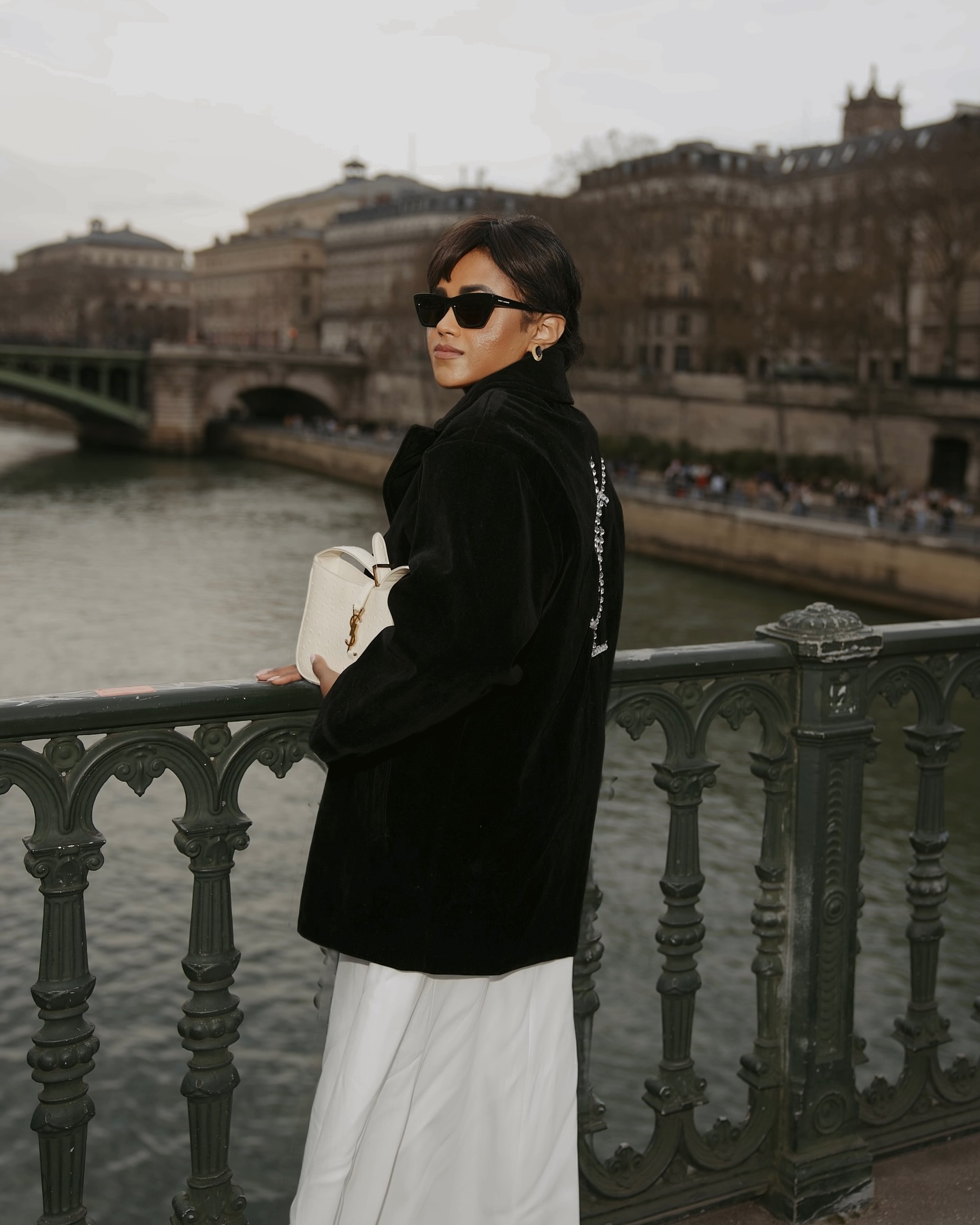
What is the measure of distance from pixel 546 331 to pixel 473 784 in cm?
56

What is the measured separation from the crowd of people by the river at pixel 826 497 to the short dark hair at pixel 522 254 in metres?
21.7

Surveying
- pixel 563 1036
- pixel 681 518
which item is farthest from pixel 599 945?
pixel 681 518

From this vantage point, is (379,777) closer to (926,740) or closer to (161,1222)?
(926,740)

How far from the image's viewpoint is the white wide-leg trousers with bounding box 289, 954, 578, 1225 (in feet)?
5.78

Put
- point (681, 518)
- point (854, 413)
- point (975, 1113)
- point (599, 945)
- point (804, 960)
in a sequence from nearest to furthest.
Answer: point (599, 945)
point (804, 960)
point (975, 1113)
point (681, 518)
point (854, 413)

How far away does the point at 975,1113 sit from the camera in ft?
8.64

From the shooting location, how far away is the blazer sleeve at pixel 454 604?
157 cm

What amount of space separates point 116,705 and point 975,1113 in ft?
5.74

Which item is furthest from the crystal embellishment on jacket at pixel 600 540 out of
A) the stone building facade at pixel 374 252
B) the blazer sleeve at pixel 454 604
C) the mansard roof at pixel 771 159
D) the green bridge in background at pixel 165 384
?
the stone building facade at pixel 374 252

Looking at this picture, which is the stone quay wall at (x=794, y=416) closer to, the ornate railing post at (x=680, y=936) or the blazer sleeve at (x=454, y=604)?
the ornate railing post at (x=680, y=936)

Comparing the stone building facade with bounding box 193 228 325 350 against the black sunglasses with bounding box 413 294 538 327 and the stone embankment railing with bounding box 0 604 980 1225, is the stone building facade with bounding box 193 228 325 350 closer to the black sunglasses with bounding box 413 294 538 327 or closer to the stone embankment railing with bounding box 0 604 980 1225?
the stone embankment railing with bounding box 0 604 980 1225

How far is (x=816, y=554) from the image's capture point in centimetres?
2423

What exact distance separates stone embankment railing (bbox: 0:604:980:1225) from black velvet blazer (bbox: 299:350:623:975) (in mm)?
Answer: 257

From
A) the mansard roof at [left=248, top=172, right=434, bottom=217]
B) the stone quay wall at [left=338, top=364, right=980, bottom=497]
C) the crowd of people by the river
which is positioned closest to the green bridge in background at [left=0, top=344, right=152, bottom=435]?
the stone quay wall at [left=338, top=364, right=980, bottom=497]
